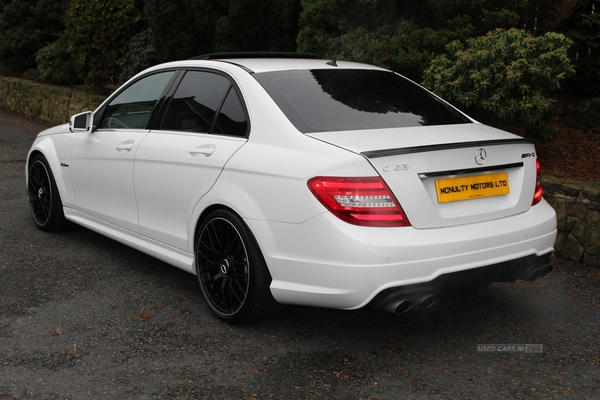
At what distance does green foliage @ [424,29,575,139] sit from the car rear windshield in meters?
2.28

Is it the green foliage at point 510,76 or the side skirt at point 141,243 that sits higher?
the green foliage at point 510,76

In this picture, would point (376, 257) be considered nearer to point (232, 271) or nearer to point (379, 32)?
point (232, 271)

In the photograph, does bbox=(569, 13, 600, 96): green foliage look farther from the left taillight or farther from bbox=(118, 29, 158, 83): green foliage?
bbox=(118, 29, 158, 83): green foliage

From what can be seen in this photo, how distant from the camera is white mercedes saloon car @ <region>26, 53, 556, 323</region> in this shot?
354cm

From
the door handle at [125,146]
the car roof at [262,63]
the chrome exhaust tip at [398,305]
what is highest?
the car roof at [262,63]

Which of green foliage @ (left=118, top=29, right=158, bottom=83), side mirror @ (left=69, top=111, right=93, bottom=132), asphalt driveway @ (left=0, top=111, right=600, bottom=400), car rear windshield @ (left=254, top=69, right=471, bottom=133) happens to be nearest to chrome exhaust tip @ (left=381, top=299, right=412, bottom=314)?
asphalt driveway @ (left=0, top=111, right=600, bottom=400)

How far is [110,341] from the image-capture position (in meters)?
4.06

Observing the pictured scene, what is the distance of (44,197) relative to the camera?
6414 mm

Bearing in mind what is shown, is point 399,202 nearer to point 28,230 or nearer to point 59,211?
point 59,211

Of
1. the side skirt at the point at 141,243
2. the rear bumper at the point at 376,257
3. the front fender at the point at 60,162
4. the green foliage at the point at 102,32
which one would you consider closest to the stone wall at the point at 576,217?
the rear bumper at the point at 376,257

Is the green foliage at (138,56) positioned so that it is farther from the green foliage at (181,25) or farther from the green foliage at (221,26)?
the green foliage at (181,25)

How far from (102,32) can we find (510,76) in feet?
29.7

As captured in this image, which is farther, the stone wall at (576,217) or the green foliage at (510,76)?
the green foliage at (510,76)

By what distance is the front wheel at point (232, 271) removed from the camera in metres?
3.96
